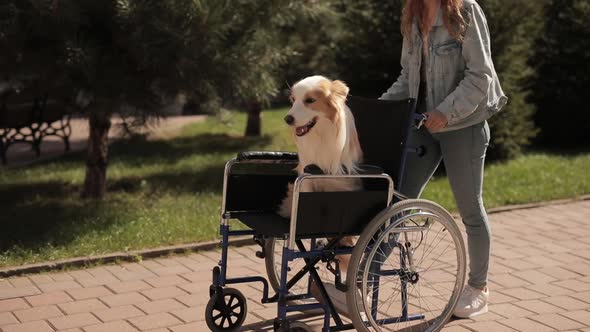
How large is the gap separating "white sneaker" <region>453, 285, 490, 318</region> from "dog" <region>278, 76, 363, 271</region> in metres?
1.14

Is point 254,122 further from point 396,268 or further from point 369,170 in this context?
point 369,170

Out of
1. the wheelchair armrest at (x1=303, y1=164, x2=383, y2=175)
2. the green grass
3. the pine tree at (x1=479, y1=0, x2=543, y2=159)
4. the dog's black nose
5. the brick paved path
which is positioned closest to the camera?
the dog's black nose

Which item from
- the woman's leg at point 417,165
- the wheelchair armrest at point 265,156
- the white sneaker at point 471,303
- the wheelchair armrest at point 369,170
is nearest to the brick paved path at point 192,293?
the white sneaker at point 471,303

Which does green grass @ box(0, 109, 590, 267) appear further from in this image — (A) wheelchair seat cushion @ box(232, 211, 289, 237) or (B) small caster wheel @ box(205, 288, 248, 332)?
(A) wheelchair seat cushion @ box(232, 211, 289, 237)

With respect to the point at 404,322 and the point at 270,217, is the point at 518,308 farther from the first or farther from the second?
the point at 270,217

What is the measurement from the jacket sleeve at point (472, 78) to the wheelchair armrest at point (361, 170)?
52cm

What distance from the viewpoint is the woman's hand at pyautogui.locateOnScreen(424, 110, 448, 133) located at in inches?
159

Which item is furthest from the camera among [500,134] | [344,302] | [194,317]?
[500,134]

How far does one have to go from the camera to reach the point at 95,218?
660cm

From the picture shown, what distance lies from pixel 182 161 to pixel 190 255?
3.97 meters

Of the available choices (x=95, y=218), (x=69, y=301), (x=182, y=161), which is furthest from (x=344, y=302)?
(x=182, y=161)

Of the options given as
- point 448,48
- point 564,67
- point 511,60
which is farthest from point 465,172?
point 564,67

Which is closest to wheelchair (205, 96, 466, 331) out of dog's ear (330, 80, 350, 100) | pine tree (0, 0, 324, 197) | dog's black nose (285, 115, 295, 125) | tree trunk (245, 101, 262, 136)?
dog's black nose (285, 115, 295, 125)

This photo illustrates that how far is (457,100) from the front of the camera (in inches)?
159
